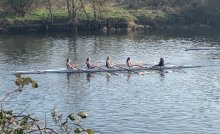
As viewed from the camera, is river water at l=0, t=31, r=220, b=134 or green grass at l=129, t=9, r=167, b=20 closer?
river water at l=0, t=31, r=220, b=134

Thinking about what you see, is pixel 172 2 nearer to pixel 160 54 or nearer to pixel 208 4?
pixel 208 4

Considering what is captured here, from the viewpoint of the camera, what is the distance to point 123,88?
133ft

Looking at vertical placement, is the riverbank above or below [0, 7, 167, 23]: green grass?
below

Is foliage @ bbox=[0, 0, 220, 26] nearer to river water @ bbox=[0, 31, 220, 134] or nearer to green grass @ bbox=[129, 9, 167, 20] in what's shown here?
green grass @ bbox=[129, 9, 167, 20]

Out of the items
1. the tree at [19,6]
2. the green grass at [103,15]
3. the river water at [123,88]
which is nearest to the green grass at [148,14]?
the green grass at [103,15]

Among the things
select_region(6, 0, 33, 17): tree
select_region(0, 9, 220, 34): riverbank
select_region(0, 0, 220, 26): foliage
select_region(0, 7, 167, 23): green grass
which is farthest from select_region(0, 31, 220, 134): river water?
select_region(6, 0, 33, 17): tree

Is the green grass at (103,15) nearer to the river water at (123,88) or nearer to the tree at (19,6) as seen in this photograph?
the tree at (19,6)

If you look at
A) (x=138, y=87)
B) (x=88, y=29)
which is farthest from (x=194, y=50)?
(x=88, y=29)

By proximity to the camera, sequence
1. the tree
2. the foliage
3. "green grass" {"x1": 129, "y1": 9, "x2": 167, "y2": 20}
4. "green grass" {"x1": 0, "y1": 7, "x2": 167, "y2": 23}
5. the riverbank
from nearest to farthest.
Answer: the riverbank → "green grass" {"x1": 0, "y1": 7, "x2": 167, "y2": 23} → the foliage → the tree → "green grass" {"x1": 129, "y1": 9, "x2": 167, "y2": 20}

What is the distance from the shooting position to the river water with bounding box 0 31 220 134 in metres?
30.4

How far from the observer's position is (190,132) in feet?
92.3

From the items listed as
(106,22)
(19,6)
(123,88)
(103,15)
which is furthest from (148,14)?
(123,88)

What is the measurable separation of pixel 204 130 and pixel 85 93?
40.6 ft

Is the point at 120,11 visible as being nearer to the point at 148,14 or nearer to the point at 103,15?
the point at 103,15
